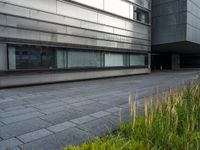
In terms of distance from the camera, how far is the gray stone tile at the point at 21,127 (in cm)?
400

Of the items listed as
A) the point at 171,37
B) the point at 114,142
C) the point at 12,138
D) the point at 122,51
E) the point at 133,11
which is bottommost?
the point at 12,138

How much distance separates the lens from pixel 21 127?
438 cm

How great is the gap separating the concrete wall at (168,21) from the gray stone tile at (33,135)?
2034 cm

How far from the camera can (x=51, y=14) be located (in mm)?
11773

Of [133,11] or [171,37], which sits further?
[171,37]

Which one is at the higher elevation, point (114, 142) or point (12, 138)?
point (114, 142)

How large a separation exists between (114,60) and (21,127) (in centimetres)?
1335

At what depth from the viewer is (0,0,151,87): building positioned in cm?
1010

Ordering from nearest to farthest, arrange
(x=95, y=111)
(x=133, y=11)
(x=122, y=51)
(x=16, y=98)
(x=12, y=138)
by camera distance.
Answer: (x=12, y=138) < (x=95, y=111) < (x=16, y=98) < (x=122, y=51) < (x=133, y=11)

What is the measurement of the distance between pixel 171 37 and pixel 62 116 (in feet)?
64.6

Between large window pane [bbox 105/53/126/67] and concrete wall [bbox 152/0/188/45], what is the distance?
287 inches

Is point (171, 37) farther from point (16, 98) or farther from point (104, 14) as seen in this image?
point (16, 98)

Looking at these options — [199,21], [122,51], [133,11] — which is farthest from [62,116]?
[199,21]

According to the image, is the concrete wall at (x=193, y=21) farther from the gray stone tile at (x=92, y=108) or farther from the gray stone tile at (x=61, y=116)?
the gray stone tile at (x=61, y=116)
